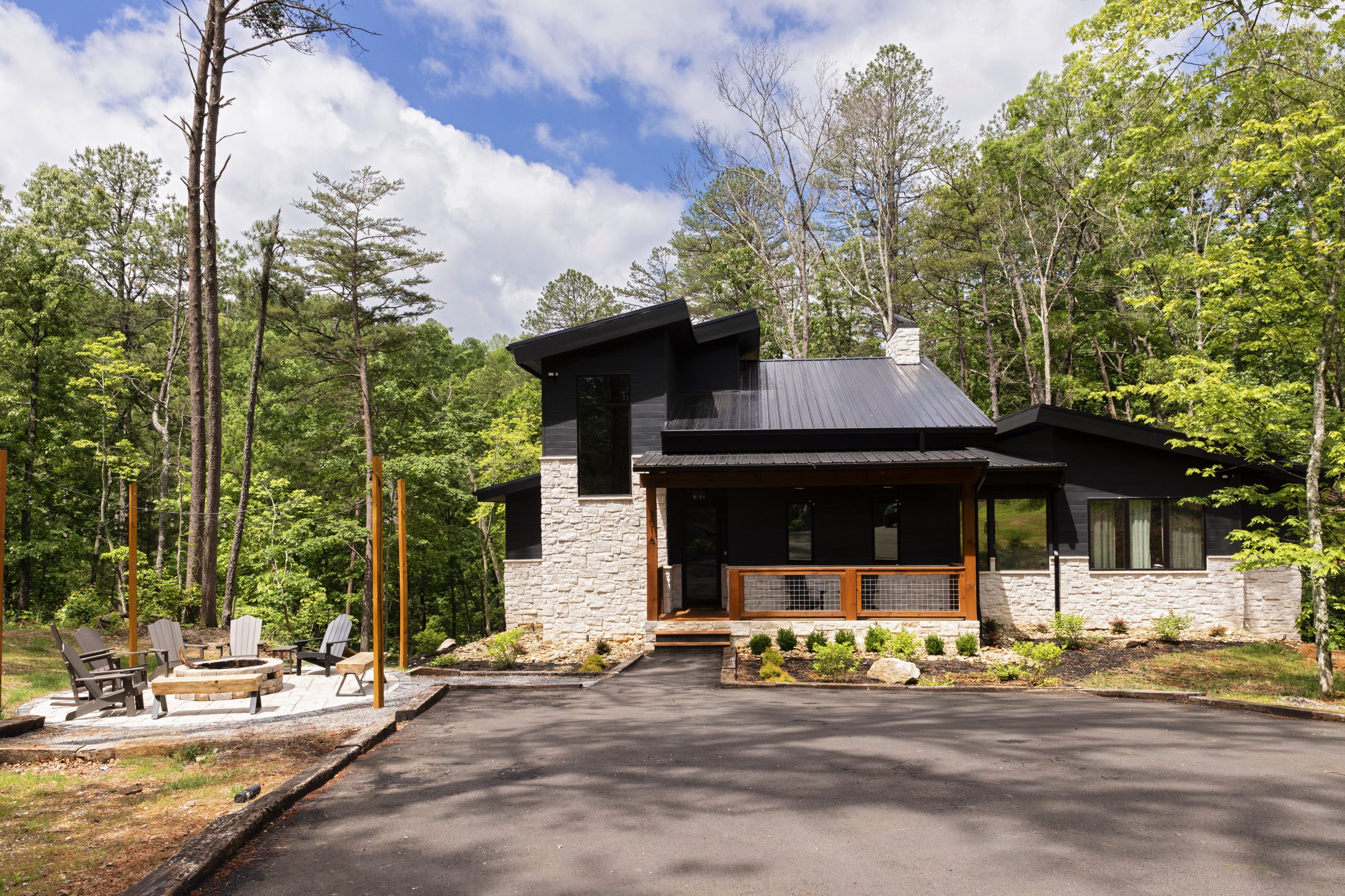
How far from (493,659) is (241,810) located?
23.8 feet

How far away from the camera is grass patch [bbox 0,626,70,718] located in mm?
8928

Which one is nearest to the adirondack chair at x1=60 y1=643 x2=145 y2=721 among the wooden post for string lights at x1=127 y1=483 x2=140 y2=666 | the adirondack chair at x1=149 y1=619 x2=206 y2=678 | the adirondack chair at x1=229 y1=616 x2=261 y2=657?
the adirondack chair at x1=149 y1=619 x2=206 y2=678

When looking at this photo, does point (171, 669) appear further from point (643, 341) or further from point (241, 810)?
point (643, 341)

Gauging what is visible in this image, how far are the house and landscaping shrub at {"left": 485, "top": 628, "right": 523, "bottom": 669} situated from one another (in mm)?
913

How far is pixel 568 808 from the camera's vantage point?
188 inches

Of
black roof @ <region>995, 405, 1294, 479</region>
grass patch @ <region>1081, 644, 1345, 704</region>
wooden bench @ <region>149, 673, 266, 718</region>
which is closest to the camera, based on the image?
wooden bench @ <region>149, 673, 266, 718</region>

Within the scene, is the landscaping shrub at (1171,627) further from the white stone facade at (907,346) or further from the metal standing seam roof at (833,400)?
the white stone facade at (907,346)

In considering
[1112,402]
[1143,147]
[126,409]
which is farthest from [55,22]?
[1112,402]

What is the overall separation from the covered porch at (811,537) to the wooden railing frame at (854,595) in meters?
0.02

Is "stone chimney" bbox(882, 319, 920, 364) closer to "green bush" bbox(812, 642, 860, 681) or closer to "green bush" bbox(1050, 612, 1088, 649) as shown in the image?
"green bush" bbox(1050, 612, 1088, 649)

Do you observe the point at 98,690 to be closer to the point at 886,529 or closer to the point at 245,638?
the point at 245,638

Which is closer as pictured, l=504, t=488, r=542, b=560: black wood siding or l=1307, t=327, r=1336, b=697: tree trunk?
l=1307, t=327, r=1336, b=697: tree trunk

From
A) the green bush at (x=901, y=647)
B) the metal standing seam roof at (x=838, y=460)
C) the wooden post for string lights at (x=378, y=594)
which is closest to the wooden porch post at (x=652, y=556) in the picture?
the metal standing seam roof at (x=838, y=460)

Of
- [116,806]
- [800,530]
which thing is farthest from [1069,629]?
[116,806]
